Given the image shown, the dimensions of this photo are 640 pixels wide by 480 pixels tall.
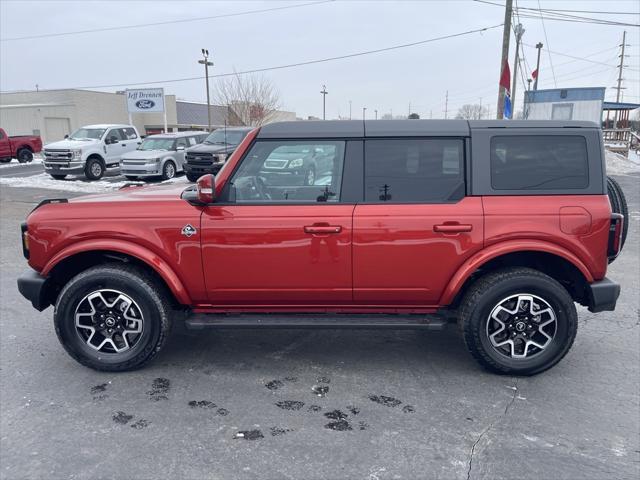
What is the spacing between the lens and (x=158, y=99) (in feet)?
102

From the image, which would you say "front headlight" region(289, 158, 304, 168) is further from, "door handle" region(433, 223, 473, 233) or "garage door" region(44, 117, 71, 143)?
"garage door" region(44, 117, 71, 143)

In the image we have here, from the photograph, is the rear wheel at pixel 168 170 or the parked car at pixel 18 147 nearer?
the rear wheel at pixel 168 170

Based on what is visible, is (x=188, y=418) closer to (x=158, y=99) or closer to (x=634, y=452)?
(x=634, y=452)

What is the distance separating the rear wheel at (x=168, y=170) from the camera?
1734 centimetres

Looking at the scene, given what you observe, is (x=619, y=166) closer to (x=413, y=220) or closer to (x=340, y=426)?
(x=413, y=220)

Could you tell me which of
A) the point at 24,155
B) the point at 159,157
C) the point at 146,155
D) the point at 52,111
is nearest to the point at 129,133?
the point at 146,155

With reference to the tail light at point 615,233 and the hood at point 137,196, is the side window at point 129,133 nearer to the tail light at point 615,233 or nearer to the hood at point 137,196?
the hood at point 137,196

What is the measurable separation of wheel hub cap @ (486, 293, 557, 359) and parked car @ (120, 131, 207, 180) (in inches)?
598

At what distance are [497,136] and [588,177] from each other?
2.33 feet

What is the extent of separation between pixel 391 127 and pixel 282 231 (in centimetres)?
115

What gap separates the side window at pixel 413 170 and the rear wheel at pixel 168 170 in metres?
14.9

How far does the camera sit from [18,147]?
80.5ft

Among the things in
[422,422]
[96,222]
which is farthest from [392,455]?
[96,222]


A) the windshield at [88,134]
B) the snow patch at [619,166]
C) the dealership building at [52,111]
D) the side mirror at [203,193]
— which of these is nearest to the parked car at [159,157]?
the windshield at [88,134]
